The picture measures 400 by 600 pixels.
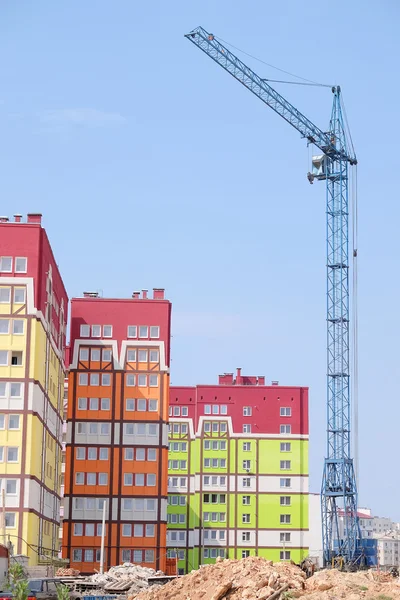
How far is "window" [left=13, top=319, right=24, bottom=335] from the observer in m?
88.6

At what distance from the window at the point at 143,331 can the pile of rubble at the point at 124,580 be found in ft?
120

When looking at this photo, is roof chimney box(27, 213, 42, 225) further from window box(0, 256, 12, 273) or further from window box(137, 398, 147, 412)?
window box(137, 398, 147, 412)

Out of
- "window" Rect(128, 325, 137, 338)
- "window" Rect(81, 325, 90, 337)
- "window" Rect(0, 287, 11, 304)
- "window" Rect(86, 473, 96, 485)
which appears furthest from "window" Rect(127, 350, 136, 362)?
"window" Rect(0, 287, 11, 304)

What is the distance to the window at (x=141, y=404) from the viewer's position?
113 m

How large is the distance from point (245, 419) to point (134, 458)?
131ft

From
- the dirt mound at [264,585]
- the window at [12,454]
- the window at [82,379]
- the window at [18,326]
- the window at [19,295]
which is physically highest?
the window at [19,295]

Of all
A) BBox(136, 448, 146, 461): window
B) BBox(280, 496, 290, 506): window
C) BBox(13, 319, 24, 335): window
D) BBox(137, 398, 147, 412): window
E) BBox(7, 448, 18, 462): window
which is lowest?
BBox(7, 448, 18, 462): window

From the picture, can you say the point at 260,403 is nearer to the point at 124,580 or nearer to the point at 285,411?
the point at 285,411

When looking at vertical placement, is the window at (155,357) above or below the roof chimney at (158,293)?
below

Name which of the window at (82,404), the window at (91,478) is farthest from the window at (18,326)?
the window at (91,478)

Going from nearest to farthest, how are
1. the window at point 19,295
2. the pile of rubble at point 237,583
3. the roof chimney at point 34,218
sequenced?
the pile of rubble at point 237,583 → the window at point 19,295 → the roof chimney at point 34,218

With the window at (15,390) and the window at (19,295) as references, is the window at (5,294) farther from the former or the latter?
the window at (15,390)

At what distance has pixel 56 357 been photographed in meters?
105

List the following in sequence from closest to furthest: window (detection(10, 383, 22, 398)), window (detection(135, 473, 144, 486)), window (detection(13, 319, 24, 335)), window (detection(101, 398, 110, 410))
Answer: window (detection(10, 383, 22, 398))
window (detection(13, 319, 24, 335))
window (detection(135, 473, 144, 486))
window (detection(101, 398, 110, 410))
